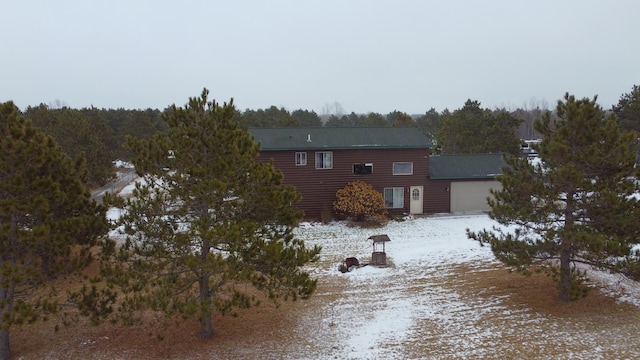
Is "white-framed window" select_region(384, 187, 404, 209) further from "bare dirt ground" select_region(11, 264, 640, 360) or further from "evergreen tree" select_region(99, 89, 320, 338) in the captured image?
"evergreen tree" select_region(99, 89, 320, 338)

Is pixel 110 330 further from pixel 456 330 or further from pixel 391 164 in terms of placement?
pixel 391 164

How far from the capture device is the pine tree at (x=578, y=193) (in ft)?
36.8

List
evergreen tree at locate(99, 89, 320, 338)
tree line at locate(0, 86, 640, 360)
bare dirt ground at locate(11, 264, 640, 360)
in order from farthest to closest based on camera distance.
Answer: bare dirt ground at locate(11, 264, 640, 360) → evergreen tree at locate(99, 89, 320, 338) → tree line at locate(0, 86, 640, 360)

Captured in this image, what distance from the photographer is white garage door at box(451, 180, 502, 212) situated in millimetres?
26484

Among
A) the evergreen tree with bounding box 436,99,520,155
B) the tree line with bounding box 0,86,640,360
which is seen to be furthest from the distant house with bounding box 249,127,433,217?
the tree line with bounding box 0,86,640,360

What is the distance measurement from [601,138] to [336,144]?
49.9 feet

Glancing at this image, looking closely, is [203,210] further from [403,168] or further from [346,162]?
[403,168]

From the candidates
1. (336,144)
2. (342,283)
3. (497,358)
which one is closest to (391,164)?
(336,144)

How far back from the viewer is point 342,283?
49.6 feet

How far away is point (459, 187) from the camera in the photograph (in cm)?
2647

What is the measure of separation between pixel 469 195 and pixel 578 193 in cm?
1449

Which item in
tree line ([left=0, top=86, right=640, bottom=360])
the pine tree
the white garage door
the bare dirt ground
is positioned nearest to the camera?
tree line ([left=0, top=86, right=640, bottom=360])

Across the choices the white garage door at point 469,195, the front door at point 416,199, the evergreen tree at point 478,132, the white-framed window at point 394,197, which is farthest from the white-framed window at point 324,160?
the evergreen tree at point 478,132

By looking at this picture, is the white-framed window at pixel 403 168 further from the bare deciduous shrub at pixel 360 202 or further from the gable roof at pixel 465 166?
the bare deciduous shrub at pixel 360 202
